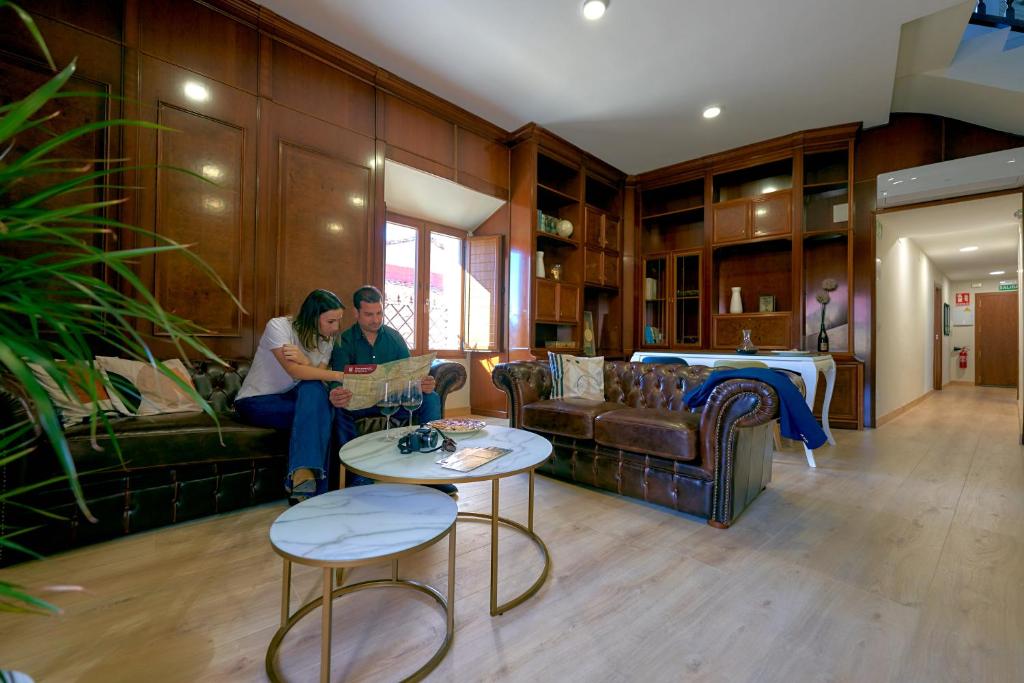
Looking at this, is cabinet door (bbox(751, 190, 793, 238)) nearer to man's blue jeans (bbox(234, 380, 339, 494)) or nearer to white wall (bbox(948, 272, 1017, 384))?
man's blue jeans (bbox(234, 380, 339, 494))

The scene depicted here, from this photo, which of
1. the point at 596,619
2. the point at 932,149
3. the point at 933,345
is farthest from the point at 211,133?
the point at 933,345

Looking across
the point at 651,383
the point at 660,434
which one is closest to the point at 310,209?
the point at 651,383

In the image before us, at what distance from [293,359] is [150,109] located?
5.73 feet

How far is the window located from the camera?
4.43 m

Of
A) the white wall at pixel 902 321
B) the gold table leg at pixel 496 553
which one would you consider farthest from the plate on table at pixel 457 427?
the white wall at pixel 902 321

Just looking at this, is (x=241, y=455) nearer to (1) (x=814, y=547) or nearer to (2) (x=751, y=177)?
(1) (x=814, y=547)

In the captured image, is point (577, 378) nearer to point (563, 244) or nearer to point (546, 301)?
point (546, 301)

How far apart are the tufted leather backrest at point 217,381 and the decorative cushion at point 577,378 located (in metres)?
1.89

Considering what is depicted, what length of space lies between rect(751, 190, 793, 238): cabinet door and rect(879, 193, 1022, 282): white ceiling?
82cm

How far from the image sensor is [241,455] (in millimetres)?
2104

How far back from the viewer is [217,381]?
2562mm

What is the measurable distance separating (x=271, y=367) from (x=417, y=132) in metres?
2.44

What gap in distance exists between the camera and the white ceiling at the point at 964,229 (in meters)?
4.14

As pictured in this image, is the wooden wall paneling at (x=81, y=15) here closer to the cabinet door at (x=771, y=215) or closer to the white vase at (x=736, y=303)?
the cabinet door at (x=771, y=215)
